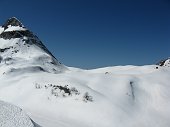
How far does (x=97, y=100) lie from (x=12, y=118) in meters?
11.7

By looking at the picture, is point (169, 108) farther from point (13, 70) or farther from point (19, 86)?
point (13, 70)

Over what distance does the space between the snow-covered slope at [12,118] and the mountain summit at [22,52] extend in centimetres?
2521

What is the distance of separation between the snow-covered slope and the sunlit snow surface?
3345 mm

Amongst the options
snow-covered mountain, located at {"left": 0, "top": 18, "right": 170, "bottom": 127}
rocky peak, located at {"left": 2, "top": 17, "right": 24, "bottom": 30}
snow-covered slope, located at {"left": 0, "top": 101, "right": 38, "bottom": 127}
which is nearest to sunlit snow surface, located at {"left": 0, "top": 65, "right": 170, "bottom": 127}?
snow-covered mountain, located at {"left": 0, "top": 18, "right": 170, "bottom": 127}

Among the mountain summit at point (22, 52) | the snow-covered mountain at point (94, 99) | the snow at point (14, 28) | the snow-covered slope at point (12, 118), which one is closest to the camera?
the snow-covered slope at point (12, 118)

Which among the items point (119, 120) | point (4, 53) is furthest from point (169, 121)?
point (4, 53)

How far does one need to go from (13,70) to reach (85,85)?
46.2 feet

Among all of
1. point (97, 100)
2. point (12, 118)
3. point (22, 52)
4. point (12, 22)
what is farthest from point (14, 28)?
point (12, 118)

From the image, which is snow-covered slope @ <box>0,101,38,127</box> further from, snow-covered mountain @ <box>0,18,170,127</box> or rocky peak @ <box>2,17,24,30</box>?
rocky peak @ <box>2,17,24,30</box>

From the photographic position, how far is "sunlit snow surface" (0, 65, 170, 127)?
66.5ft

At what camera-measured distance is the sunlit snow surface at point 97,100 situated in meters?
20.3

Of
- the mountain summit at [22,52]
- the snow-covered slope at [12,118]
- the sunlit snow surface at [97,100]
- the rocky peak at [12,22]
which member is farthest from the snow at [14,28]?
the snow-covered slope at [12,118]

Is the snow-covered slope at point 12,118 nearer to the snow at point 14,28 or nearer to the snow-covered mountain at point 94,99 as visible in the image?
the snow-covered mountain at point 94,99

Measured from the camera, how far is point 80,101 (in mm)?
22734
